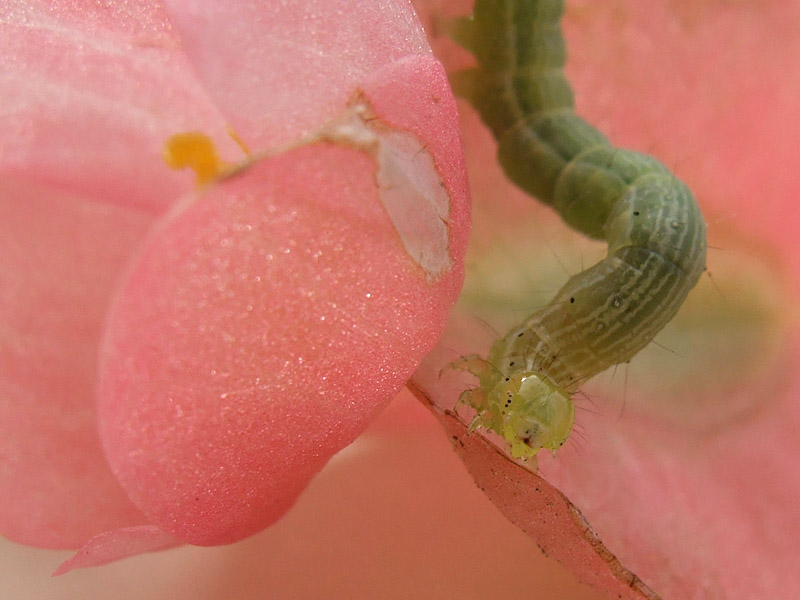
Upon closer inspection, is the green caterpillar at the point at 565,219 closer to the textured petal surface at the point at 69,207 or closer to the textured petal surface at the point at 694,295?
the textured petal surface at the point at 694,295

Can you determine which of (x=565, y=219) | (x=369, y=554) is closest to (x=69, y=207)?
(x=369, y=554)

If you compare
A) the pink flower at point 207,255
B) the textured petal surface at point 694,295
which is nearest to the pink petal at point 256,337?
the pink flower at point 207,255

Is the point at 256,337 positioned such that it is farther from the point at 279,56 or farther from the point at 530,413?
the point at 530,413

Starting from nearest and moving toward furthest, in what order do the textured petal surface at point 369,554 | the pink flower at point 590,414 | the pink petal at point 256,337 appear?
the pink petal at point 256,337 < the pink flower at point 590,414 < the textured petal surface at point 369,554

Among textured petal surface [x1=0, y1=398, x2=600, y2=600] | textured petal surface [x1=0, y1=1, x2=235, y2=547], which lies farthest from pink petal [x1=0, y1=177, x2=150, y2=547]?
textured petal surface [x1=0, y1=398, x2=600, y2=600]

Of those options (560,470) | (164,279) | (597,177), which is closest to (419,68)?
(164,279)

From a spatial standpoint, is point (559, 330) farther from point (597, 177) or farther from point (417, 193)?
point (417, 193)
